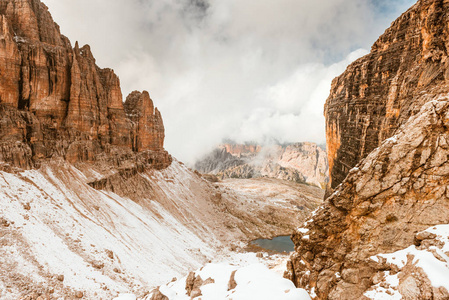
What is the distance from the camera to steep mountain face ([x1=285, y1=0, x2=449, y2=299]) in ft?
31.8

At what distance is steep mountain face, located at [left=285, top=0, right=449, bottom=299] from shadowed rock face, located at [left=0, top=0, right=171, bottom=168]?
4459 centimetres

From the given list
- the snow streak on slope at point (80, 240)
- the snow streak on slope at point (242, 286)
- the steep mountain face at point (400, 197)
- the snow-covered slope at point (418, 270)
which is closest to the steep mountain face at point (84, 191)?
the snow streak on slope at point (80, 240)

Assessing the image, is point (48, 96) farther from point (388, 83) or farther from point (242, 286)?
point (388, 83)

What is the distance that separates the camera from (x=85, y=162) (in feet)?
150

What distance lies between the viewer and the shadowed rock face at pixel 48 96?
3759 cm

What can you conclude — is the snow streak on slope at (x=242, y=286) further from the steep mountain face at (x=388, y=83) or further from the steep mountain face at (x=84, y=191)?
the steep mountain face at (x=84, y=191)

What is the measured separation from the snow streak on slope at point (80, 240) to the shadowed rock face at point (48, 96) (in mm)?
5867

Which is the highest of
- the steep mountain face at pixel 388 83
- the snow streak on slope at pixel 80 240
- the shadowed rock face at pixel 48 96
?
the shadowed rock face at pixel 48 96

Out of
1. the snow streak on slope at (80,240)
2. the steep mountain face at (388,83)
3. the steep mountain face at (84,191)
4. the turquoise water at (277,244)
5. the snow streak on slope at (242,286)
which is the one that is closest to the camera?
the snow streak on slope at (242,286)

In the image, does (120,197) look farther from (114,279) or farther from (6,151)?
(114,279)

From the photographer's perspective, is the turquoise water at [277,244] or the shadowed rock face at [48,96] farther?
the turquoise water at [277,244]

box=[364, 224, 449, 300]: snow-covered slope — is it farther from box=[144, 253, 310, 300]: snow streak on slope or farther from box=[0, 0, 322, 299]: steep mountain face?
box=[0, 0, 322, 299]: steep mountain face

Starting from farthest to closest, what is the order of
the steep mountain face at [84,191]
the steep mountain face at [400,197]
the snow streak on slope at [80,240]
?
the steep mountain face at [84,191] → the snow streak on slope at [80,240] → the steep mountain face at [400,197]

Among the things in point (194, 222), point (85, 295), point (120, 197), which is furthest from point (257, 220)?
point (85, 295)
